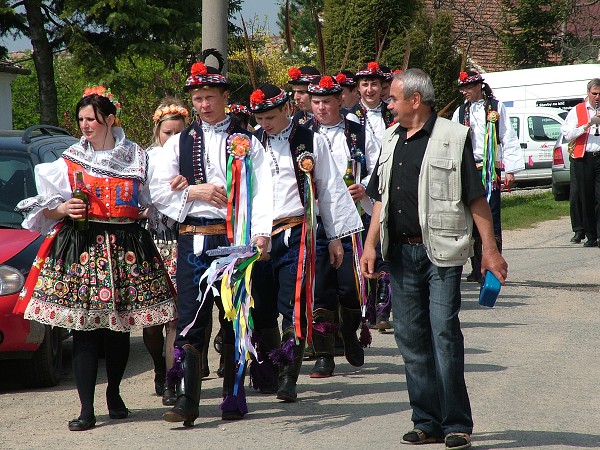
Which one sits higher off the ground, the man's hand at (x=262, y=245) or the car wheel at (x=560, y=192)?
the man's hand at (x=262, y=245)

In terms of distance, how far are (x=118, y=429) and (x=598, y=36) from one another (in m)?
36.1

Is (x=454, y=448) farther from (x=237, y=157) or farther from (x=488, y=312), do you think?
(x=488, y=312)

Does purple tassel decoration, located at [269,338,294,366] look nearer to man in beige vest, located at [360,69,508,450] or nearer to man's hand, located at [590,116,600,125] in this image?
man in beige vest, located at [360,69,508,450]

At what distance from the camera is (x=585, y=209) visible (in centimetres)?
1623

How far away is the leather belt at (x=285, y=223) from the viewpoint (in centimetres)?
735

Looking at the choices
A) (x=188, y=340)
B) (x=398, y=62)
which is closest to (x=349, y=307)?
(x=188, y=340)

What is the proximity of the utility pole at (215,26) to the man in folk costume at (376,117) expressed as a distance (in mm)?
1258

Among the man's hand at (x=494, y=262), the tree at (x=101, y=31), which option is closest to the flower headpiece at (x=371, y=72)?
the man's hand at (x=494, y=262)

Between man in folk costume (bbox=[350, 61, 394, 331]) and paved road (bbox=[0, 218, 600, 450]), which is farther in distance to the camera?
man in folk costume (bbox=[350, 61, 394, 331])

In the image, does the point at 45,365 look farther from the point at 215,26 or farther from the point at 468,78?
the point at 468,78

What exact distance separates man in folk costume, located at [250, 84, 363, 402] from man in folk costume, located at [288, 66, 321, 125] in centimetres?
231

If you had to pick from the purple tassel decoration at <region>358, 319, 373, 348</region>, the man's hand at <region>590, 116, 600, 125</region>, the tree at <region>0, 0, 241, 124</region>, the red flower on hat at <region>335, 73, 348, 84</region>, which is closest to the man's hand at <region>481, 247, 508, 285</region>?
the purple tassel decoration at <region>358, 319, 373, 348</region>

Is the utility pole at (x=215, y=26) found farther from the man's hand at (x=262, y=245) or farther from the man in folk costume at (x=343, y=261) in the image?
the man's hand at (x=262, y=245)

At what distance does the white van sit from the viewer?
2608 cm
